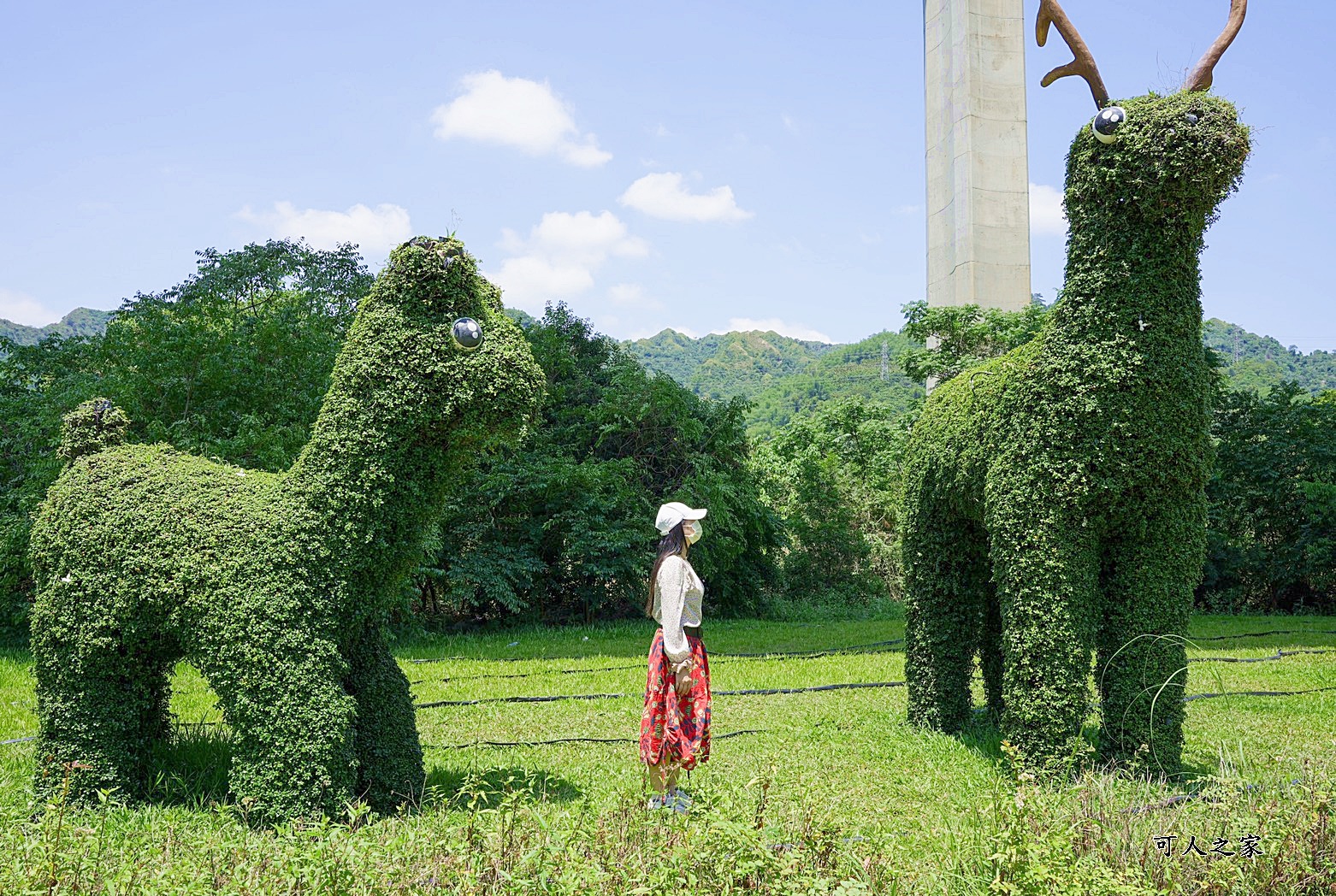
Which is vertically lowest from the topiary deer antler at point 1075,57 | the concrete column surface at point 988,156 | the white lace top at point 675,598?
the white lace top at point 675,598

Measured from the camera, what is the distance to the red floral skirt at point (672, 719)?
536 centimetres

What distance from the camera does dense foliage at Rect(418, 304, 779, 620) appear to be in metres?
15.1

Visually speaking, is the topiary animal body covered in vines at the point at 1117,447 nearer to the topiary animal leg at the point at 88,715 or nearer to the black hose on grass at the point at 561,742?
the black hose on grass at the point at 561,742

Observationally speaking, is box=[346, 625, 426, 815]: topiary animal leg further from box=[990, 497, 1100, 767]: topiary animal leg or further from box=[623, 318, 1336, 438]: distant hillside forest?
box=[623, 318, 1336, 438]: distant hillside forest

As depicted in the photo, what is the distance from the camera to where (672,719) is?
17.5 ft

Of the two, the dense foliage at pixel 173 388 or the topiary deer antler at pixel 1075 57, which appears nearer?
the topiary deer antler at pixel 1075 57

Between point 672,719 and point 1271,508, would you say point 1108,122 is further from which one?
point 1271,508

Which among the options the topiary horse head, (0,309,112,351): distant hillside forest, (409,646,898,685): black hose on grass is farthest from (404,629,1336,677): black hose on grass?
(0,309,112,351): distant hillside forest

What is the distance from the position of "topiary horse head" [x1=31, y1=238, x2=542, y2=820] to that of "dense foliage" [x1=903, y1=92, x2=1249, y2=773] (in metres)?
3.10

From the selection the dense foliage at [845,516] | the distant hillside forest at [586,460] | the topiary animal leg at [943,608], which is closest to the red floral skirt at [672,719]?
the topiary animal leg at [943,608]

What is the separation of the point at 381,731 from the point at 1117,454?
4496 millimetres

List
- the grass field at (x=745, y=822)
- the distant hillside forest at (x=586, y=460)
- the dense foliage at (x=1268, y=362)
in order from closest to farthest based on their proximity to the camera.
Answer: the grass field at (x=745, y=822) → the distant hillside forest at (x=586, y=460) → the dense foliage at (x=1268, y=362)

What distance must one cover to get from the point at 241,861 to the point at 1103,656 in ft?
15.8

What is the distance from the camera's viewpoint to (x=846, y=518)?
1952 cm
